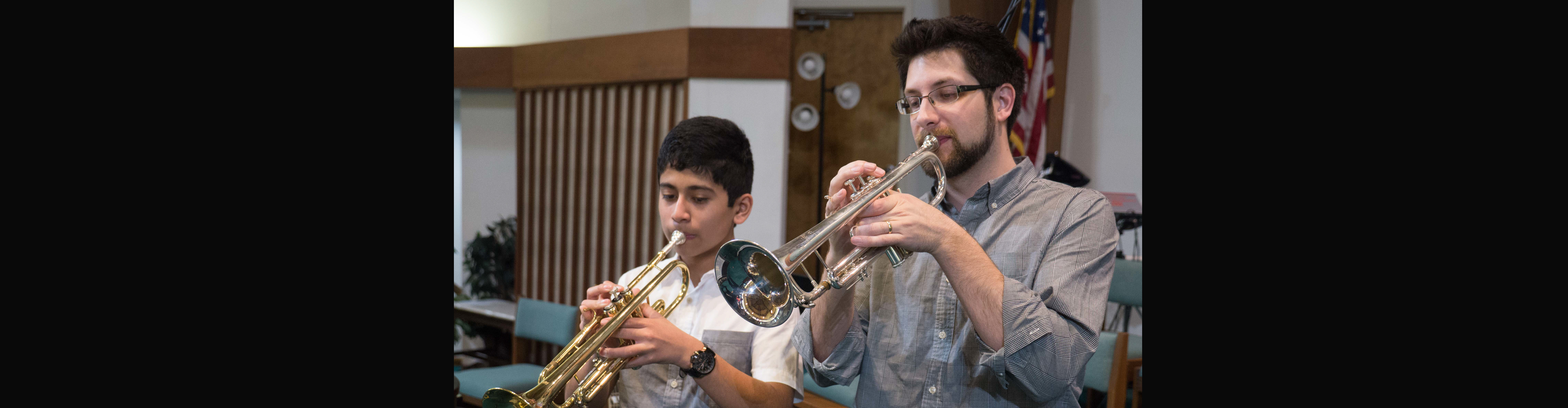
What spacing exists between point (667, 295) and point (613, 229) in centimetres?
445

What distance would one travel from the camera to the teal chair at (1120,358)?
123 inches

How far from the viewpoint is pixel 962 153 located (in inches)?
63.6

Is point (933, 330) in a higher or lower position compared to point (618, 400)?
higher

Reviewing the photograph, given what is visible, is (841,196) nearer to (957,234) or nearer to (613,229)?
(957,234)

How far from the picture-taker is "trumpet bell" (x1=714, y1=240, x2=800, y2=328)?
156cm

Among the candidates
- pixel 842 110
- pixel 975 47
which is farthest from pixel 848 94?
pixel 975 47

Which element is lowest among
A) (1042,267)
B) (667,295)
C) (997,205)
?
(667,295)

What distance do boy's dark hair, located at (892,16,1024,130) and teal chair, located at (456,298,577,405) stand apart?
10.0 feet

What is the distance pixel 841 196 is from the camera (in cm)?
159

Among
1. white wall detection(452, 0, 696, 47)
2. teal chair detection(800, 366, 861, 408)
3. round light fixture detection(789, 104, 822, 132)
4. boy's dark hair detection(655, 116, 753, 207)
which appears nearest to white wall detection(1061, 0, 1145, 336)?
round light fixture detection(789, 104, 822, 132)

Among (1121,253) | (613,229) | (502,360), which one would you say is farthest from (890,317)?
(502,360)

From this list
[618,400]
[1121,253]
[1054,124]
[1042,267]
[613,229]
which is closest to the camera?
[1042,267]

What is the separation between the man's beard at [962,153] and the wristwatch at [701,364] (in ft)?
1.87

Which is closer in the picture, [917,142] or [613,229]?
[917,142]
